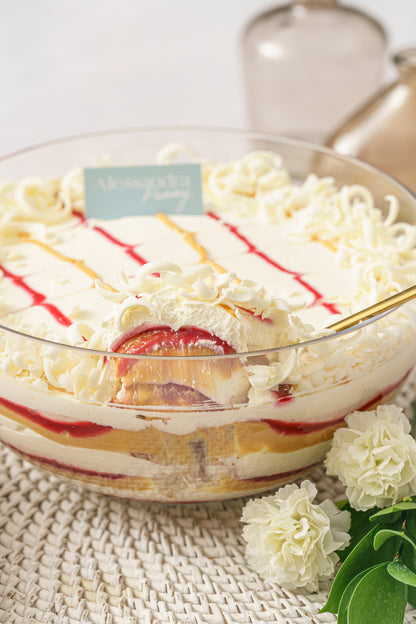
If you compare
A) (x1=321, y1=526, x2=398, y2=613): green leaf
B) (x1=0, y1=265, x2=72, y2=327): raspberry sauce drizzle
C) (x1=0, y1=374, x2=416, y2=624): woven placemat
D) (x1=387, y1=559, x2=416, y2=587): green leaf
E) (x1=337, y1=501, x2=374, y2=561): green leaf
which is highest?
(x1=0, y1=265, x2=72, y2=327): raspberry sauce drizzle

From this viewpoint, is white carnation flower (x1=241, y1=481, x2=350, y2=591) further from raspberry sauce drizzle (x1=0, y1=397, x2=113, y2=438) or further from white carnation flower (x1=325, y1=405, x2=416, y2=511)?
raspberry sauce drizzle (x1=0, y1=397, x2=113, y2=438)

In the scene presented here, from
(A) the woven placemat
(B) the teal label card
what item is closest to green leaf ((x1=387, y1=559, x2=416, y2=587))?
(A) the woven placemat

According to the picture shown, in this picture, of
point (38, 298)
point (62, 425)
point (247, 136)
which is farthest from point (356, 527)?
point (247, 136)

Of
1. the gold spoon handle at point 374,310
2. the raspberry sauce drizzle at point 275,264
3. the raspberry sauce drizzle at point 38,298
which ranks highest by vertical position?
the gold spoon handle at point 374,310

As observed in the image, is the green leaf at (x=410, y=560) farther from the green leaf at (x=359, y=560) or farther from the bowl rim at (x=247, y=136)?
the bowl rim at (x=247, y=136)

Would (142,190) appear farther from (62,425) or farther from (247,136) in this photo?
(62,425)

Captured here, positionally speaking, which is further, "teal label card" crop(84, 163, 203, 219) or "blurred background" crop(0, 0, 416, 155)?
"blurred background" crop(0, 0, 416, 155)

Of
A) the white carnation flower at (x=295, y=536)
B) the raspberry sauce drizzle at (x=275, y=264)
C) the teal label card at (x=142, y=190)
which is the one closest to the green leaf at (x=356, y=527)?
the white carnation flower at (x=295, y=536)
